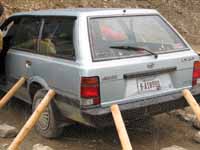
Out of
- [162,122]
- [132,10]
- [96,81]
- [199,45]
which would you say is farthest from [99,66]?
[199,45]

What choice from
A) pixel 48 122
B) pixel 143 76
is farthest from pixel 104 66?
pixel 48 122

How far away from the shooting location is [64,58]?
4832 millimetres

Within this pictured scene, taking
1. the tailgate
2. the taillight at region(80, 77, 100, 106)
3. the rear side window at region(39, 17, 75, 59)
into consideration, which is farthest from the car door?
the tailgate

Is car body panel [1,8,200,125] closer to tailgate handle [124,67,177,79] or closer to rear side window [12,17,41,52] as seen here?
tailgate handle [124,67,177,79]

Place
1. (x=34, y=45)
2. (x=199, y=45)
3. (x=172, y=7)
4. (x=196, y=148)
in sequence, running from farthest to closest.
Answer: (x=172, y=7)
(x=199, y=45)
(x=34, y=45)
(x=196, y=148)

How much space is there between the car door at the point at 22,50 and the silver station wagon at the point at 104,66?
0.03 metres

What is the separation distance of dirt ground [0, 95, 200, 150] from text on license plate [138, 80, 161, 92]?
2.75 feet

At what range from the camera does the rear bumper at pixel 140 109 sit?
4.41 meters

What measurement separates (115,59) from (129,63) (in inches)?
6.8

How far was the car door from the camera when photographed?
5.62 m

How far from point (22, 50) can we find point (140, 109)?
2.16m

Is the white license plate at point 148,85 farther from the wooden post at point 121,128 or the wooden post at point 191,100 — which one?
the wooden post at point 121,128

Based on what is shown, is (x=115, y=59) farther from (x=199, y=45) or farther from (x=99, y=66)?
(x=199, y=45)

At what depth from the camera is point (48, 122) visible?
17.2ft
